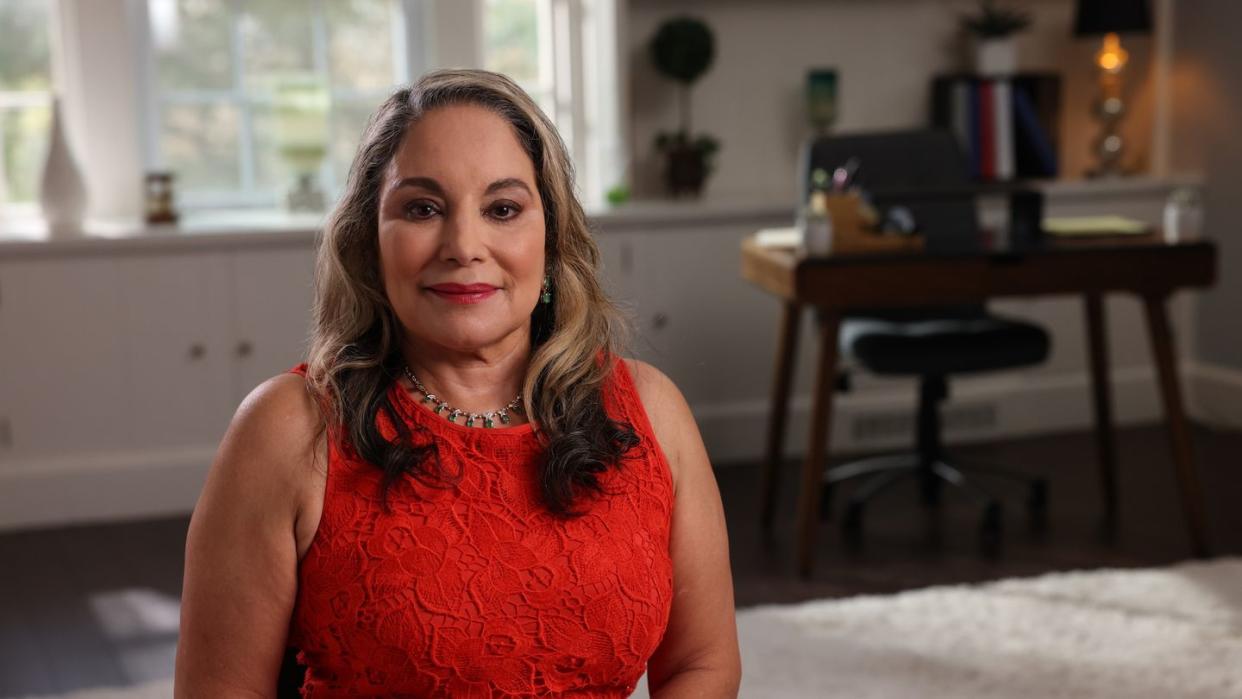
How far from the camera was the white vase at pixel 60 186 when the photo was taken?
161 inches

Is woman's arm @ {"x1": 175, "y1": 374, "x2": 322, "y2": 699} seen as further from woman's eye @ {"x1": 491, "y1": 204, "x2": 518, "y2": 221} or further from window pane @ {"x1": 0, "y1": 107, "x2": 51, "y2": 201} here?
window pane @ {"x1": 0, "y1": 107, "x2": 51, "y2": 201}

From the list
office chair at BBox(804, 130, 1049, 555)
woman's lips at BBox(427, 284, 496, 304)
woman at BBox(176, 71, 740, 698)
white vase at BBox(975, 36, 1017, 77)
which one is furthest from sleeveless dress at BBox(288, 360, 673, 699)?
white vase at BBox(975, 36, 1017, 77)

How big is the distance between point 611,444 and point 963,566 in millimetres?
2303

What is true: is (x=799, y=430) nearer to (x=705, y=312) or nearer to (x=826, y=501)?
(x=705, y=312)

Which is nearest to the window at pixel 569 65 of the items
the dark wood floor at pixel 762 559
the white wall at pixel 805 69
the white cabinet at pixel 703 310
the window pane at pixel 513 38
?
the window pane at pixel 513 38

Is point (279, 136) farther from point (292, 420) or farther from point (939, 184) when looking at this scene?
point (292, 420)

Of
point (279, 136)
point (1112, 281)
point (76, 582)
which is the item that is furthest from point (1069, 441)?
point (76, 582)

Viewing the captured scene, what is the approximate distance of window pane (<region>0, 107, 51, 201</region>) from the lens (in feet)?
14.1

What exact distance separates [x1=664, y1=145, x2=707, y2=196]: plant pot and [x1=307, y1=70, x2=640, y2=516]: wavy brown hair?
3236 mm

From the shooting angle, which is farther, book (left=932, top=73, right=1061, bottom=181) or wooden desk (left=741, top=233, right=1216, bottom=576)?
book (left=932, top=73, right=1061, bottom=181)

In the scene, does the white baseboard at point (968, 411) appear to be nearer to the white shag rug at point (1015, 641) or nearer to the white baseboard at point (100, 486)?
the white shag rug at point (1015, 641)

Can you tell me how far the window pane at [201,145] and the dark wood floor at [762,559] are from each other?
112 centimetres

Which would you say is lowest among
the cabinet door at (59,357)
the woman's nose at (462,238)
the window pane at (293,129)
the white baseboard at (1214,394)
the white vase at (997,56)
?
the white baseboard at (1214,394)

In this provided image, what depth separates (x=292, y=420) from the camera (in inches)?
51.7
